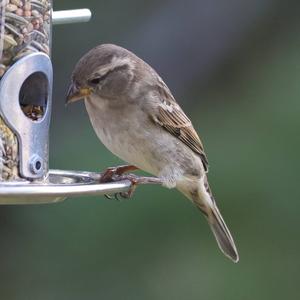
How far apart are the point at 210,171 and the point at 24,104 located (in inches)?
75.1

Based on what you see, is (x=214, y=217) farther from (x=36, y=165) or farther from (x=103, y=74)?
(x=36, y=165)

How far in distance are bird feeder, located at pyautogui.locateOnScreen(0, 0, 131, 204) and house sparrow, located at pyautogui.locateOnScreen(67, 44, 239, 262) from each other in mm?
158

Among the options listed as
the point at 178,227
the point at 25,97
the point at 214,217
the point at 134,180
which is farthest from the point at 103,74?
the point at 178,227

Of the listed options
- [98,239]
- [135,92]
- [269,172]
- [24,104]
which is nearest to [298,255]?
[269,172]

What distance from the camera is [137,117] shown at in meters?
5.39

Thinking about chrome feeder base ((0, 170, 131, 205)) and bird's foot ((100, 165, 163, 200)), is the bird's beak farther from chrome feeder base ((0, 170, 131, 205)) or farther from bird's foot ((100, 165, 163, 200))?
chrome feeder base ((0, 170, 131, 205))

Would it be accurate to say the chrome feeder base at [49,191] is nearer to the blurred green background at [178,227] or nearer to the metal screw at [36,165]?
the metal screw at [36,165]

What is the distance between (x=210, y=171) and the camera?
6.56m

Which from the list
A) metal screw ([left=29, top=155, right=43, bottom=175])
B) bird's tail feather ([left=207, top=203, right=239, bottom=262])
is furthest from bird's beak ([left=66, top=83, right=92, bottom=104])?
bird's tail feather ([left=207, top=203, right=239, bottom=262])

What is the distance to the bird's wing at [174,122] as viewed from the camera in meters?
5.53

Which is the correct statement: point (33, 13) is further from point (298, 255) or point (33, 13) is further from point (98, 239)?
point (298, 255)

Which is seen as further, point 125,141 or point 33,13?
point 125,141

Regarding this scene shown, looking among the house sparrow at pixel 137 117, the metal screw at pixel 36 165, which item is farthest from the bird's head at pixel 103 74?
the metal screw at pixel 36 165

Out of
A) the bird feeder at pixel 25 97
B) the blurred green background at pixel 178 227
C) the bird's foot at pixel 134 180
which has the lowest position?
the blurred green background at pixel 178 227
